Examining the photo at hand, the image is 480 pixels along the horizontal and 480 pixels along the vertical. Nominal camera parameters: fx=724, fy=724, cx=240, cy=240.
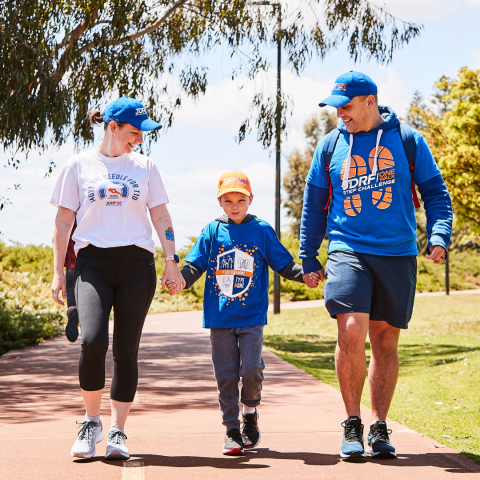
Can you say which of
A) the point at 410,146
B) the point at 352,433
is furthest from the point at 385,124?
the point at 352,433

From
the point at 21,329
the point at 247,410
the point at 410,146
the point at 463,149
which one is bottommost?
the point at 21,329

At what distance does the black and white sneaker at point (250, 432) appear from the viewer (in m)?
4.31

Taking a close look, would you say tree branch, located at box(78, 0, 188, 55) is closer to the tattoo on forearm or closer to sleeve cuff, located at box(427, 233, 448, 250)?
the tattoo on forearm

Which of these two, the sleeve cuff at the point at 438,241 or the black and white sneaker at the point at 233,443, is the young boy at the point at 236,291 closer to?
the black and white sneaker at the point at 233,443

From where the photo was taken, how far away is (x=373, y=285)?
4168mm

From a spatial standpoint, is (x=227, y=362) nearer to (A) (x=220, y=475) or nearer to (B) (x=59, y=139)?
(A) (x=220, y=475)

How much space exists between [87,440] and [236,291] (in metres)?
1.19

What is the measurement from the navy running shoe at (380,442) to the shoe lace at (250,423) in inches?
26.8

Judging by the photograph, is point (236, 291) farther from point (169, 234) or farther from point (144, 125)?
point (144, 125)

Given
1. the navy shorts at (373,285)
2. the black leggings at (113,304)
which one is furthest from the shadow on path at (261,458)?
the navy shorts at (373,285)

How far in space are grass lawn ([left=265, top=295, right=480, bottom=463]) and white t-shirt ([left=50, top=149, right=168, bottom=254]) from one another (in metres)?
2.31

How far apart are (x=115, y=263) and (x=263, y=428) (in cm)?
183

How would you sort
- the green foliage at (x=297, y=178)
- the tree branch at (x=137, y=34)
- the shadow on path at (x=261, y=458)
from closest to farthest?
the shadow on path at (x=261, y=458) → the tree branch at (x=137, y=34) → the green foliage at (x=297, y=178)

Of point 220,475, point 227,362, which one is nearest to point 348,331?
point 227,362
